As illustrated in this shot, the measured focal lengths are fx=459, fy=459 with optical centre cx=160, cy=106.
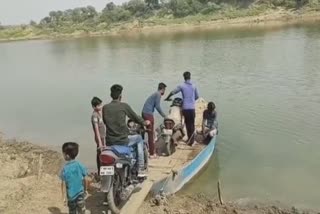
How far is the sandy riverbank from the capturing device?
57853 millimetres

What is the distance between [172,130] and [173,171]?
2068 mm

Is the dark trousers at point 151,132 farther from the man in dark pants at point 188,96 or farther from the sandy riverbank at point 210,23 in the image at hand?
the sandy riverbank at point 210,23

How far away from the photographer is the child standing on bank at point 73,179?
6.78m

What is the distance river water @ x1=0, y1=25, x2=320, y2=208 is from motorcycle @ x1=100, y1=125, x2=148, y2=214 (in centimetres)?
241

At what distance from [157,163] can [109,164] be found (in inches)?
115

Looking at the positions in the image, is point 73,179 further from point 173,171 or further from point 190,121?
point 190,121

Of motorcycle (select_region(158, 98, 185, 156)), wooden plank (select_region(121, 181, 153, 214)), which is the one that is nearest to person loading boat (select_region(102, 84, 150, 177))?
wooden plank (select_region(121, 181, 153, 214))

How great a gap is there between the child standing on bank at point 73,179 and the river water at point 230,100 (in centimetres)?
366

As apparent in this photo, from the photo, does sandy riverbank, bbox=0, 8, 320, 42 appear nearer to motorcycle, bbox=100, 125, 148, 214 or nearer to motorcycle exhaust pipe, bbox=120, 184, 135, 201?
motorcycle, bbox=100, 125, 148, 214

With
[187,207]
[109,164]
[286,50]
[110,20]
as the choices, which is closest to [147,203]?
[187,207]

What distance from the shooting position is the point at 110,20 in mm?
88438

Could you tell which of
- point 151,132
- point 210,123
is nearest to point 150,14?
point 210,123

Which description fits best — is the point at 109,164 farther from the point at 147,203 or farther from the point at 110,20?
the point at 110,20

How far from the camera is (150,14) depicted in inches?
3460
